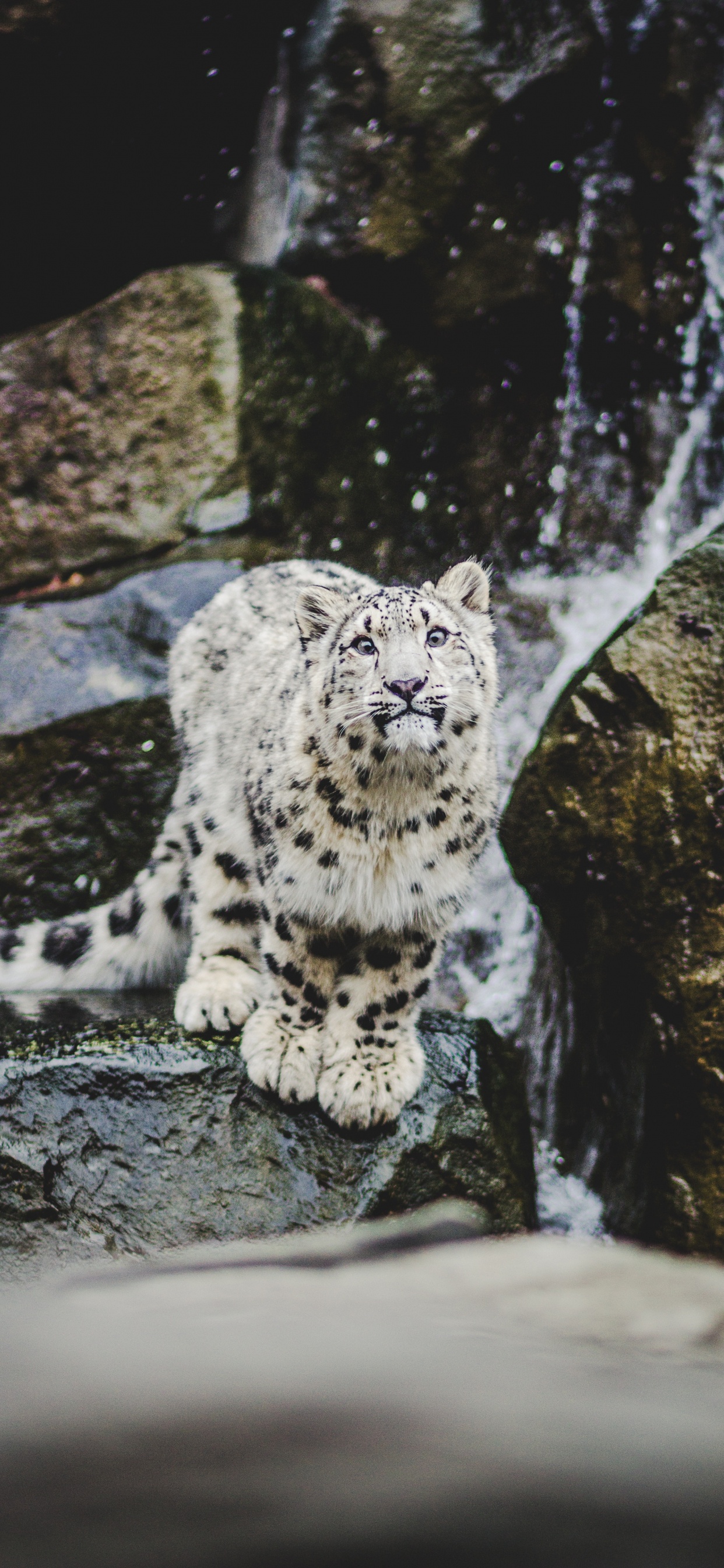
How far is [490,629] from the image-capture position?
3.63 metres

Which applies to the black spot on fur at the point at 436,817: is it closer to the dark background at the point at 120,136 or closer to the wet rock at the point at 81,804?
the wet rock at the point at 81,804

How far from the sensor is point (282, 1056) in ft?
11.4

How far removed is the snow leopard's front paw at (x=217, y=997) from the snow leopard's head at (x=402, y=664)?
3.29 ft

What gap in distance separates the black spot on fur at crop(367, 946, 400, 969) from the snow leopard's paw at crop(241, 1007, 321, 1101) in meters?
Result: 0.28

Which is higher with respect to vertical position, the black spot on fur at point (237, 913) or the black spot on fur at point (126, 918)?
the black spot on fur at point (237, 913)

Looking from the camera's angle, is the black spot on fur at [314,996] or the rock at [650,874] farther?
the rock at [650,874]

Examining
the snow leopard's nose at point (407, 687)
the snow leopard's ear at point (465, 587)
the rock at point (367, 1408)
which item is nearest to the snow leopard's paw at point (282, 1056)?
the rock at point (367, 1408)

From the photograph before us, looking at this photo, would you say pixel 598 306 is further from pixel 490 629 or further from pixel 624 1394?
pixel 624 1394

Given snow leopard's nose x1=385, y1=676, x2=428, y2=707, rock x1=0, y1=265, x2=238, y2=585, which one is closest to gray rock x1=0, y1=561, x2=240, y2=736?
rock x1=0, y1=265, x2=238, y2=585

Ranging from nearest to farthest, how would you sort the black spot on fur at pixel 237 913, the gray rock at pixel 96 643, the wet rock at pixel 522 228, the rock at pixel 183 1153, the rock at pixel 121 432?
the rock at pixel 183 1153 → the black spot on fur at pixel 237 913 → the gray rock at pixel 96 643 → the rock at pixel 121 432 → the wet rock at pixel 522 228

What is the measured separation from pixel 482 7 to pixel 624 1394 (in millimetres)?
7622

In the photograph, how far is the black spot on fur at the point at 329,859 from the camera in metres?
3.33

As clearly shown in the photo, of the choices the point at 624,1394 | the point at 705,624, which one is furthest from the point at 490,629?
the point at 624,1394

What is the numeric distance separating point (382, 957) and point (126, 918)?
138 centimetres
